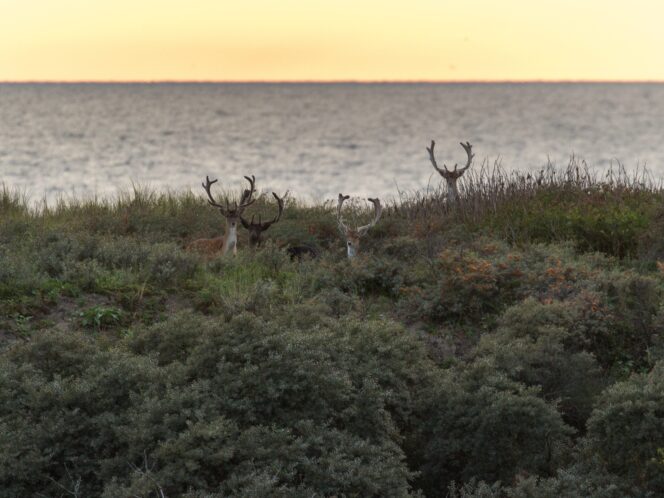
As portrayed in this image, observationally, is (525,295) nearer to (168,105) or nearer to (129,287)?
(129,287)

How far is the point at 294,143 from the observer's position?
67688 mm

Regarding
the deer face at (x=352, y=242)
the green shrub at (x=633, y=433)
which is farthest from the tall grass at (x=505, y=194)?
the green shrub at (x=633, y=433)

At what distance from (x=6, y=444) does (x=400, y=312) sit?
4893 millimetres

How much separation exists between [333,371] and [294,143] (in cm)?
6156

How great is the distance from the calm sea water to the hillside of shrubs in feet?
24.6

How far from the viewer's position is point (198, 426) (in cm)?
601

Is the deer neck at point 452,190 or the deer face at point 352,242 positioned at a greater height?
the deer neck at point 452,190

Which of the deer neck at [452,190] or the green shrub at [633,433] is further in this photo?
the deer neck at [452,190]

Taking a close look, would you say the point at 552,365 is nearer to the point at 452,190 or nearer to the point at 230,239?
the point at 230,239

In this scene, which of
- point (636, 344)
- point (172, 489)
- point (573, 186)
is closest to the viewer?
point (172, 489)

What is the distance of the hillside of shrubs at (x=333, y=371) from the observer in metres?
6.12

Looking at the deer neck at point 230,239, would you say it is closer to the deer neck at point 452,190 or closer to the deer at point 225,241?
the deer at point 225,241

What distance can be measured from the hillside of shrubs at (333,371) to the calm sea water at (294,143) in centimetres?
749

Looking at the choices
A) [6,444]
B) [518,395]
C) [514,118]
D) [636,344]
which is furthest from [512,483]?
[514,118]
